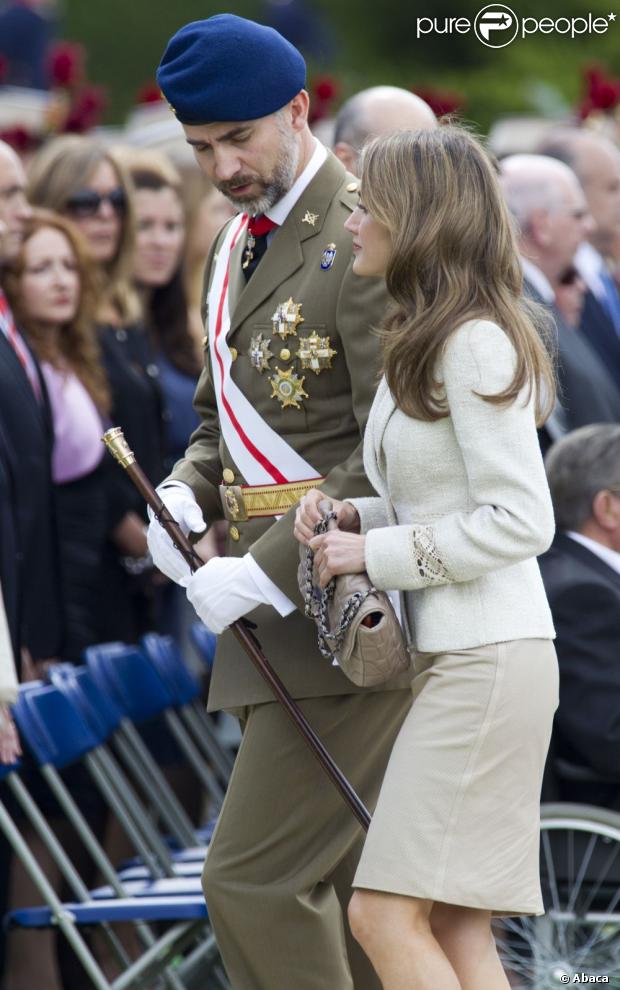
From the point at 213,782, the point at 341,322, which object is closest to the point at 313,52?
the point at 213,782

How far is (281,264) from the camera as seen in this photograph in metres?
3.90

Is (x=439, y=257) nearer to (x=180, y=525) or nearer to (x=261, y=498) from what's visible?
(x=261, y=498)

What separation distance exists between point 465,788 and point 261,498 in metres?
0.81

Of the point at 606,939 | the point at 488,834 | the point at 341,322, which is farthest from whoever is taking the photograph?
the point at 606,939

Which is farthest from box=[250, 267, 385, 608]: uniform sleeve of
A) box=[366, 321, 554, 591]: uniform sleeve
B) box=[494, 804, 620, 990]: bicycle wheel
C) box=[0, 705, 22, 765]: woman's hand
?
box=[494, 804, 620, 990]: bicycle wheel

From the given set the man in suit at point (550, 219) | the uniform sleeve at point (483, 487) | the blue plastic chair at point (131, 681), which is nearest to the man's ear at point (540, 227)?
the man in suit at point (550, 219)

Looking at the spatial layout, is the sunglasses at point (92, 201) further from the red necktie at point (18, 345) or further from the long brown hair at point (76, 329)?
the red necktie at point (18, 345)

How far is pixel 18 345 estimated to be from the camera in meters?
5.30

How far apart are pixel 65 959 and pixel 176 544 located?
5.55 feet

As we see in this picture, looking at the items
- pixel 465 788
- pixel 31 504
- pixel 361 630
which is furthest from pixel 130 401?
pixel 465 788

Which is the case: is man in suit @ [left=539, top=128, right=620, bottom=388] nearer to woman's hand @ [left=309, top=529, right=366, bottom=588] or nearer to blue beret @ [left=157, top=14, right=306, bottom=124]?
blue beret @ [left=157, top=14, right=306, bottom=124]

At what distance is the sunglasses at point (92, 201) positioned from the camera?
6.24 m

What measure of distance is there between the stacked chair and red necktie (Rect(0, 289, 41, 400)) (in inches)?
29.2

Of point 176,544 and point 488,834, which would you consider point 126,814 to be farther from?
point 488,834
